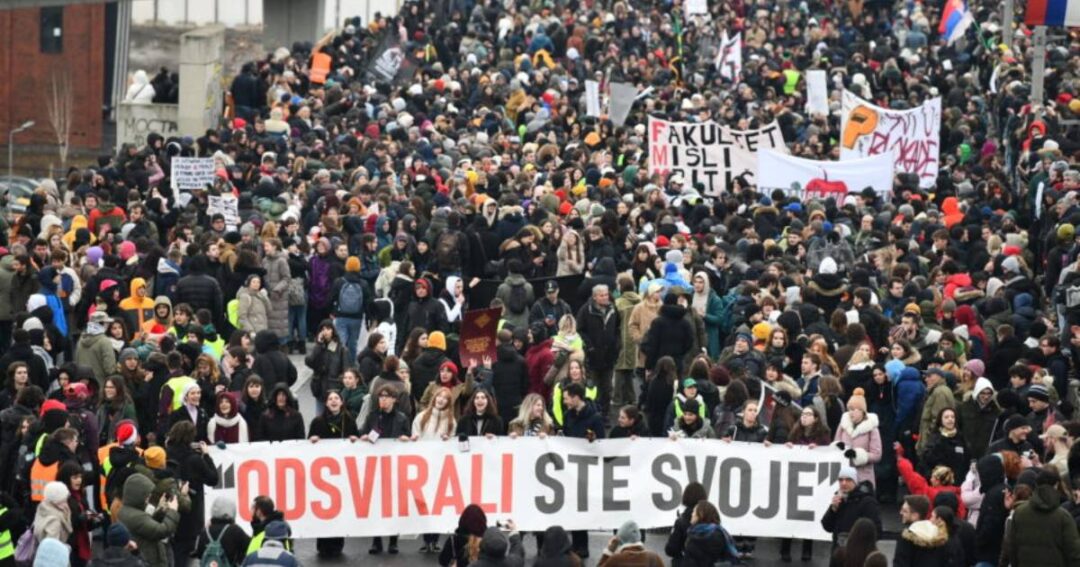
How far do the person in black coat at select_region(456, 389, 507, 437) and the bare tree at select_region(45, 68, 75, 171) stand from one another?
37.6m

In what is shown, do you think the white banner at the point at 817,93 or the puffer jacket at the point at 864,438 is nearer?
the puffer jacket at the point at 864,438

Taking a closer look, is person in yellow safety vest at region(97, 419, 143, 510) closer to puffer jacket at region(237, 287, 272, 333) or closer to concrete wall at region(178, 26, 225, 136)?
puffer jacket at region(237, 287, 272, 333)

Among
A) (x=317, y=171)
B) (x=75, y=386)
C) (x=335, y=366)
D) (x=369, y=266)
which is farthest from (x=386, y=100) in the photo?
(x=75, y=386)

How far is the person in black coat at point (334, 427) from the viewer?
18.1 metres

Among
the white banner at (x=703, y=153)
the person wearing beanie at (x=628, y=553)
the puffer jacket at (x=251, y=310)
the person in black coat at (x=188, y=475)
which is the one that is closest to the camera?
the person wearing beanie at (x=628, y=553)

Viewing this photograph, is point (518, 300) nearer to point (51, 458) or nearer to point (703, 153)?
point (51, 458)

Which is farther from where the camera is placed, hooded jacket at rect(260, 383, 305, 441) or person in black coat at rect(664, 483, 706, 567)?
hooded jacket at rect(260, 383, 305, 441)

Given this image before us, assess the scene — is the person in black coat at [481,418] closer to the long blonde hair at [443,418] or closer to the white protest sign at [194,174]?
the long blonde hair at [443,418]

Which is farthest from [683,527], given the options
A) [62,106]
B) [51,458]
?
[62,106]

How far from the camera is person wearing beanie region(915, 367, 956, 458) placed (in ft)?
61.4

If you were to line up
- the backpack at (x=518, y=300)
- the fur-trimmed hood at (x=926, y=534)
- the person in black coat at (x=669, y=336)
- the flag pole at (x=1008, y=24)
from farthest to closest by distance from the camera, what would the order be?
the flag pole at (x=1008, y=24)
the backpack at (x=518, y=300)
the person in black coat at (x=669, y=336)
the fur-trimmed hood at (x=926, y=534)

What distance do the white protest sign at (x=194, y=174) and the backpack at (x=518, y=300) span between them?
6376 millimetres

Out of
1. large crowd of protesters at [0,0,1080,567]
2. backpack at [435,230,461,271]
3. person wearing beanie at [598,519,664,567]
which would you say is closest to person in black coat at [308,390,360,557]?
large crowd of protesters at [0,0,1080,567]

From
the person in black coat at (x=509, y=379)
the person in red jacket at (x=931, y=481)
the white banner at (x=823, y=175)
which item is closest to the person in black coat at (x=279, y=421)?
the person in black coat at (x=509, y=379)
